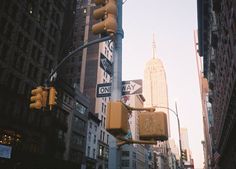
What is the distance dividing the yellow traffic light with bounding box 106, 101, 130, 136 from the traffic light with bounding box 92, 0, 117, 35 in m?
1.89

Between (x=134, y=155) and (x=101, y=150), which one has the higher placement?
(x=134, y=155)

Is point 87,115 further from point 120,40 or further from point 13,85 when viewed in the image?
point 120,40

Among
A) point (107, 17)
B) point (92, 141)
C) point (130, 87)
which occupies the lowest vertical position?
point (130, 87)

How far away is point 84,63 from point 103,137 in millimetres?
25058

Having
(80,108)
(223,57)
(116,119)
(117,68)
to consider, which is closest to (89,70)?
(80,108)

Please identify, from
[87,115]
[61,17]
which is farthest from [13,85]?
[87,115]

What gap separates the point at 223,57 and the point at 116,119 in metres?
33.1

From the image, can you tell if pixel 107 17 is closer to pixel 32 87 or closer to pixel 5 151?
pixel 5 151

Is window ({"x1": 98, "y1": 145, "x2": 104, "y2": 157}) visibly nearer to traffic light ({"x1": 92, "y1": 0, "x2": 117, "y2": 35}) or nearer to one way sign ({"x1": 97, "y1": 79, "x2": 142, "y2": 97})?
one way sign ({"x1": 97, "y1": 79, "x2": 142, "y2": 97})

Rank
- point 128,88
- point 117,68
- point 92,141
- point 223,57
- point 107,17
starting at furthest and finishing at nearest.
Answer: point 92,141, point 223,57, point 128,88, point 107,17, point 117,68

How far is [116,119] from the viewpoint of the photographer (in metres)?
4.90

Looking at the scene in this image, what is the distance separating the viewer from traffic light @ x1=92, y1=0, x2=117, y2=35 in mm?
6113

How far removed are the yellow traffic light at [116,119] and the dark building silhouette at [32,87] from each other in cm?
3441

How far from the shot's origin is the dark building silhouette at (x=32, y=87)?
38281 mm
